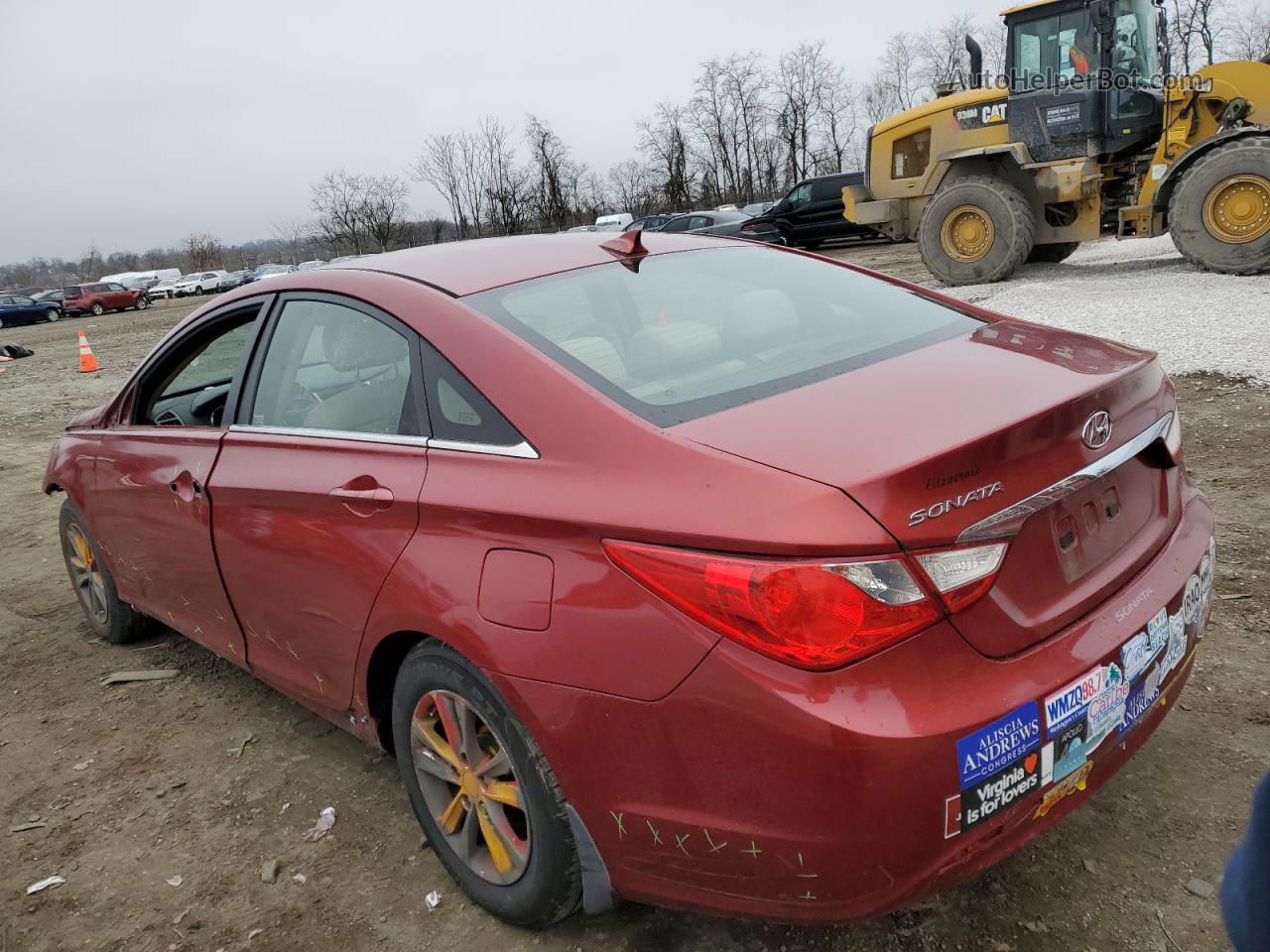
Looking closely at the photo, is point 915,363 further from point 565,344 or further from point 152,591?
point 152,591

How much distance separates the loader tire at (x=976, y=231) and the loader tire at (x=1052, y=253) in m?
1.50

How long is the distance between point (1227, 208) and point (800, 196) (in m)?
14.4

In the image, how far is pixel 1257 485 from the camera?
4473 millimetres

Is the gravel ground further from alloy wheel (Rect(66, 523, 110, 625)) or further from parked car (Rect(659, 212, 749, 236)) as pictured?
parked car (Rect(659, 212, 749, 236))

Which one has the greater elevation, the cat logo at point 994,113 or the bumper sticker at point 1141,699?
the cat logo at point 994,113

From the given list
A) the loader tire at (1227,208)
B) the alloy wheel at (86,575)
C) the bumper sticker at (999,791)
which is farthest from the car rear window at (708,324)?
the loader tire at (1227,208)

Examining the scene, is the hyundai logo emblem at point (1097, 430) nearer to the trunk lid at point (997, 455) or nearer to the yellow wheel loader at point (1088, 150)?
the trunk lid at point (997, 455)

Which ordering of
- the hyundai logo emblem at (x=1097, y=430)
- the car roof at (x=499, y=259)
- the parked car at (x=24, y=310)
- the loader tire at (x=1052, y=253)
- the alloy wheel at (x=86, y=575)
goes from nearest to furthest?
the hyundai logo emblem at (x=1097, y=430), the car roof at (x=499, y=259), the alloy wheel at (x=86, y=575), the loader tire at (x=1052, y=253), the parked car at (x=24, y=310)

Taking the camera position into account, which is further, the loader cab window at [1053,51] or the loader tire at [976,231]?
the loader tire at [976,231]

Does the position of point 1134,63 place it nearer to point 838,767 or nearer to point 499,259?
point 499,259

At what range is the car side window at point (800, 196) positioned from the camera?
23375mm

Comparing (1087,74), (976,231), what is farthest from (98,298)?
(1087,74)

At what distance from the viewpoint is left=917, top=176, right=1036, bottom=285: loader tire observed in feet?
38.5

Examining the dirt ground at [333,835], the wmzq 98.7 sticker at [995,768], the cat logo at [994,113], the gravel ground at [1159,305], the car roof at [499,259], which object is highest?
the cat logo at [994,113]
